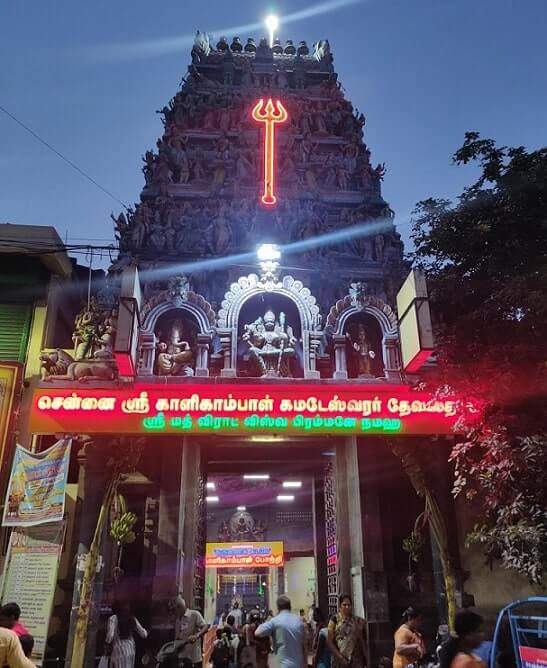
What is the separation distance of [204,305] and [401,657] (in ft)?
29.1

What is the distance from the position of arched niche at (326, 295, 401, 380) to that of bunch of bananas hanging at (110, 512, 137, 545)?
5841mm

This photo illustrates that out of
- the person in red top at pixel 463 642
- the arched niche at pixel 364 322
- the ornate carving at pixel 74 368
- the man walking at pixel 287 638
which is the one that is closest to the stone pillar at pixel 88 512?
the ornate carving at pixel 74 368

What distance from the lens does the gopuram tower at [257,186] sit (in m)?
14.8

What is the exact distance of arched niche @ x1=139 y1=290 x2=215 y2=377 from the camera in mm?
13172

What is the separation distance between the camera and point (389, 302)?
14406mm

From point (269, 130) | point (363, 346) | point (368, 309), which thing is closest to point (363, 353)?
point (363, 346)

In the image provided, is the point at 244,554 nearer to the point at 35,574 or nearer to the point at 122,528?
the point at 122,528

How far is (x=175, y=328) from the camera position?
1381 centimetres

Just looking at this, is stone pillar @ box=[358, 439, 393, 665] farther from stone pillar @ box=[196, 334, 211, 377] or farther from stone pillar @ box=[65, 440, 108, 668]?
stone pillar @ box=[65, 440, 108, 668]

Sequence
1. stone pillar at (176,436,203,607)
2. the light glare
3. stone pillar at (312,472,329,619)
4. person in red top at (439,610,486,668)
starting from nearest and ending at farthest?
1. person in red top at (439,610,486,668)
2. stone pillar at (176,436,203,607)
3. the light glare
4. stone pillar at (312,472,329,619)

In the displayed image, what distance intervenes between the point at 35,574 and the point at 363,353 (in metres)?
8.64

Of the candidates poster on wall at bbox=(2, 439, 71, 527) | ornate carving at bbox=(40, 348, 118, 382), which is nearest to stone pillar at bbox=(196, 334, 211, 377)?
ornate carving at bbox=(40, 348, 118, 382)

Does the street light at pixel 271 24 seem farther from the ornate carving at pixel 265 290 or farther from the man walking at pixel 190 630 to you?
the man walking at pixel 190 630

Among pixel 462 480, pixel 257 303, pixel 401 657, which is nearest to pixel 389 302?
pixel 257 303
